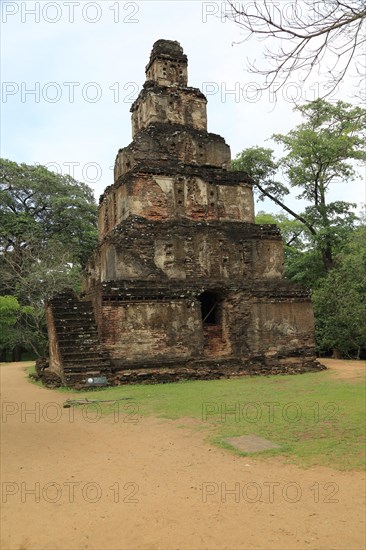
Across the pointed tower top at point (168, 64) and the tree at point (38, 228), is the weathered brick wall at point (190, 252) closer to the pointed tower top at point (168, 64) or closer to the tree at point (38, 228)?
the pointed tower top at point (168, 64)

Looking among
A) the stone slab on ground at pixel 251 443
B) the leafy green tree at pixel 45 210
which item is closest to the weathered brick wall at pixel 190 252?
the stone slab on ground at pixel 251 443

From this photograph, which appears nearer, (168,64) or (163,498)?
(163,498)

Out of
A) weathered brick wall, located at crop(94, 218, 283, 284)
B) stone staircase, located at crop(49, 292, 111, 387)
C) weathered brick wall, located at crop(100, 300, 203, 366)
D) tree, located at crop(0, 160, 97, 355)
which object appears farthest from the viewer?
tree, located at crop(0, 160, 97, 355)

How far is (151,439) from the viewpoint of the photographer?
23.4 ft

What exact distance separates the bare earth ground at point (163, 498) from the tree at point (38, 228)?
Result: 78.0 feet

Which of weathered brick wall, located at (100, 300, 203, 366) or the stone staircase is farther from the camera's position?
weathered brick wall, located at (100, 300, 203, 366)

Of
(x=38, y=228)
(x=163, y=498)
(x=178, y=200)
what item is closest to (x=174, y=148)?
(x=178, y=200)

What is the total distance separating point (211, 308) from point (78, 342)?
17.2ft

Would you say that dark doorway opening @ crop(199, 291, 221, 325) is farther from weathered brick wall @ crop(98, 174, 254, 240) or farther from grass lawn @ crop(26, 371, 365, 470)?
grass lawn @ crop(26, 371, 365, 470)

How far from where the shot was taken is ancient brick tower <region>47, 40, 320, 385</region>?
14.4m

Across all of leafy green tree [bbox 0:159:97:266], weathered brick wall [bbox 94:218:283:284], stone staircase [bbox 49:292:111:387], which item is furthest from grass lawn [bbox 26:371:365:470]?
leafy green tree [bbox 0:159:97:266]

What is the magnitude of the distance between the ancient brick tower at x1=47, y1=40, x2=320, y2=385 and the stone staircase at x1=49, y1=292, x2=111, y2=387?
3 centimetres

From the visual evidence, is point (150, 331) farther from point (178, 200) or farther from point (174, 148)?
point (174, 148)

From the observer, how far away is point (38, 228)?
3581cm
